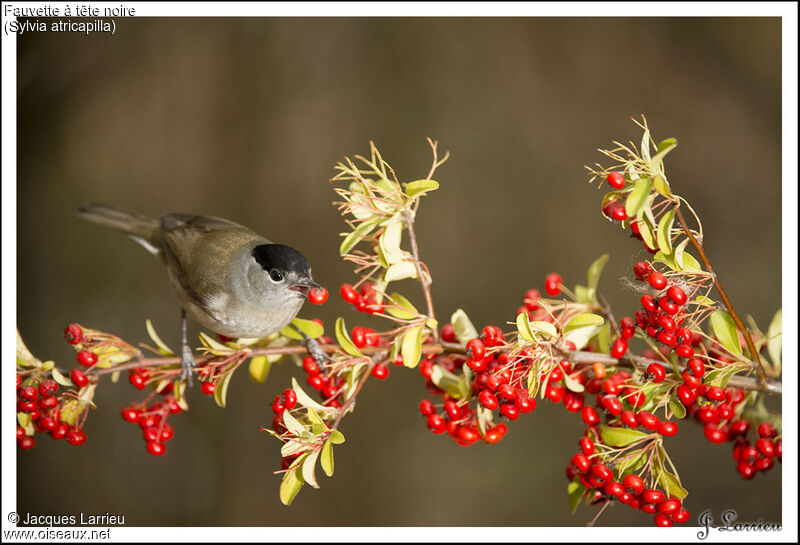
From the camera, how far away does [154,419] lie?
2322 mm

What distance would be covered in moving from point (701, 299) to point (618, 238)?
12.7 feet

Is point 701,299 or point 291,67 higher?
point 291,67

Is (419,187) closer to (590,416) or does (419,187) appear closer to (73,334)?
(590,416)

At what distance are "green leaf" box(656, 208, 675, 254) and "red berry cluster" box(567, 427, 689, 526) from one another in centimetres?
65

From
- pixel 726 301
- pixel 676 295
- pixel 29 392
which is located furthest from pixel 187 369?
pixel 726 301

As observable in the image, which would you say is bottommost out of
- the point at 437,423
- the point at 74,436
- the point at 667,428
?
the point at 74,436

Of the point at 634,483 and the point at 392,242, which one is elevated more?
the point at 392,242

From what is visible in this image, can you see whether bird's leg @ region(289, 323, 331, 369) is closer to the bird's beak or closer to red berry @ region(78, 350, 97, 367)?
the bird's beak

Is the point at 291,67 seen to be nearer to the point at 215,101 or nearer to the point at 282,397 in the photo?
the point at 215,101

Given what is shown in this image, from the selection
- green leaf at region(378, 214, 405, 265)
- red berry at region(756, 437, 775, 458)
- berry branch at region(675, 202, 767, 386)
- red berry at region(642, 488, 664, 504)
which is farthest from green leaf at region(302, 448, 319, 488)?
red berry at region(756, 437, 775, 458)

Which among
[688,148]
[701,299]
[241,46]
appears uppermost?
[241,46]

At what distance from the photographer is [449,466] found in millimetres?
5793

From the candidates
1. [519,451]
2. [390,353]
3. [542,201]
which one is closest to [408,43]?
[542,201]

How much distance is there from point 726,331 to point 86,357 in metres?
2.10
